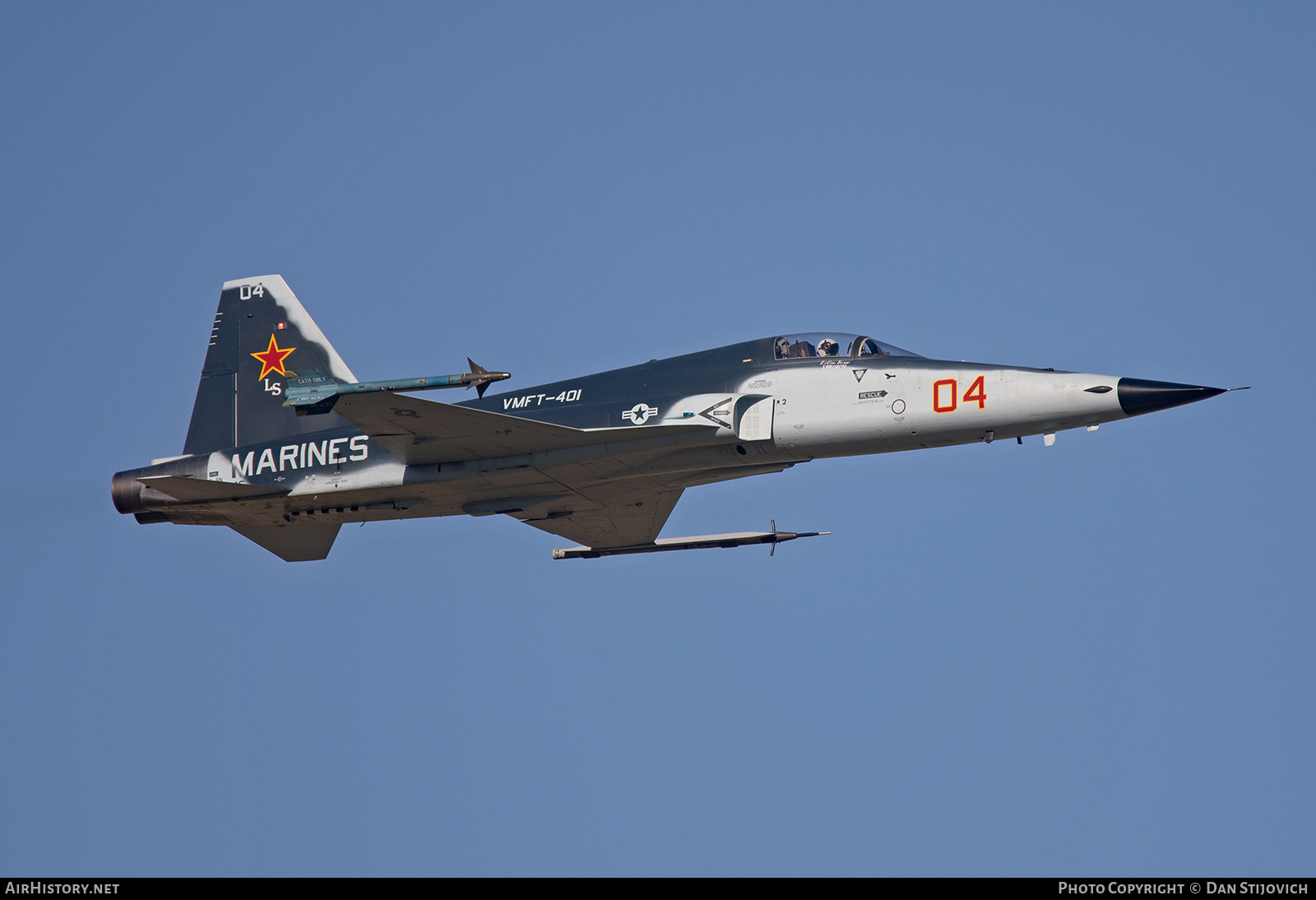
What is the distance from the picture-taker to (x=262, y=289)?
27.1m

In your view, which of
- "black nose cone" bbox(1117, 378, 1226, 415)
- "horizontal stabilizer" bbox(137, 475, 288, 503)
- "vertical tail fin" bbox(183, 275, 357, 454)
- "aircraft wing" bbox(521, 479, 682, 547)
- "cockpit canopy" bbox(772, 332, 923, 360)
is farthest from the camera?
"vertical tail fin" bbox(183, 275, 357, 454)

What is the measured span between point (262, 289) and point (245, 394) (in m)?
2.22

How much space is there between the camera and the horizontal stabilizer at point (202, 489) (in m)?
24.2

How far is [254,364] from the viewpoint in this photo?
2656 cm

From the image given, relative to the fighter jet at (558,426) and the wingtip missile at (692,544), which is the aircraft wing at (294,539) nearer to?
the fighter jet at (558,426)

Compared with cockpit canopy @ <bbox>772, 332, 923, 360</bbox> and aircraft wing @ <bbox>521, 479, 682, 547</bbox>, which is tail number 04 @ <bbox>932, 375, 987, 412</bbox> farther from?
aircraft wing @ <bbox>521, 479, 682, 547</bbox>

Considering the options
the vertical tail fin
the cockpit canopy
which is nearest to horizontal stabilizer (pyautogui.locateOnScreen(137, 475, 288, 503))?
the vertical tail fin

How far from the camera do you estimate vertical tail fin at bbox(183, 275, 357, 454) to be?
25906mm

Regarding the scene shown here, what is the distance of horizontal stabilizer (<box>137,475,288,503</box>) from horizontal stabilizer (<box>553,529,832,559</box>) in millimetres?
6032

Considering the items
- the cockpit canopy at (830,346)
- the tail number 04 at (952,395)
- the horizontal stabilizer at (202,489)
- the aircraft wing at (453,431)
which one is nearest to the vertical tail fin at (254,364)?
the horizontal stabilizer at (202,489)

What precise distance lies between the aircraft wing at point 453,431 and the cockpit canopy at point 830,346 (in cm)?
203

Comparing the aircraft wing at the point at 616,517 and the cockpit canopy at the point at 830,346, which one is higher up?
the cockpit canopy at the point at 830,346
